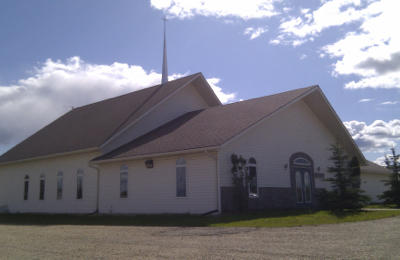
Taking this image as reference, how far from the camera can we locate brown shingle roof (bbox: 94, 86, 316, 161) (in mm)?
16348

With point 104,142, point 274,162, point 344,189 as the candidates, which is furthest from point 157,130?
point 344,189

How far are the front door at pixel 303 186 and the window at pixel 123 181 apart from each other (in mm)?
8351

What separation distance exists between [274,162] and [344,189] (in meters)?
3.56

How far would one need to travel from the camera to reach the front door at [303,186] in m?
19.8

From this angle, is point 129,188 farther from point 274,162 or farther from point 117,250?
point 117,250

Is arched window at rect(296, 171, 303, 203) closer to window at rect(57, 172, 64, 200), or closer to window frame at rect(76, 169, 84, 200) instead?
window frame at rect(76, 169, 84, 200)

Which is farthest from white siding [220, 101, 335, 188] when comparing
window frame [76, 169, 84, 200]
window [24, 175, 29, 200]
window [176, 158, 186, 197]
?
window [24, 175, 29, 200]

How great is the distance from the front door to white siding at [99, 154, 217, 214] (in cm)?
604

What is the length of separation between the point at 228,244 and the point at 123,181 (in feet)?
39.2

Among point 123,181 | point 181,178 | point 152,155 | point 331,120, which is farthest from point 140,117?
point 331,120

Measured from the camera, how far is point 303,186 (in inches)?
796

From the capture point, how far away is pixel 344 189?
16.1 meters

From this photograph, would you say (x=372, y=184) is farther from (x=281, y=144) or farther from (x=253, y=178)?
(x=253, y=178)

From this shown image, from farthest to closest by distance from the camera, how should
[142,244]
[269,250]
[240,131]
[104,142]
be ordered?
[104,142]
[240,131]
[142,244]
[269,250]
